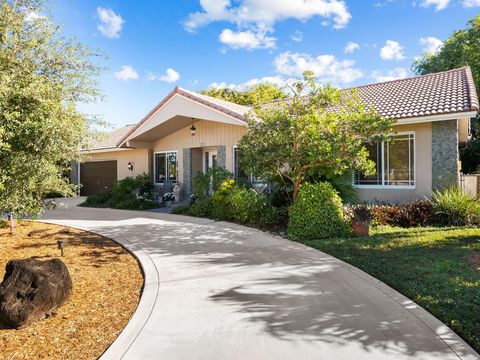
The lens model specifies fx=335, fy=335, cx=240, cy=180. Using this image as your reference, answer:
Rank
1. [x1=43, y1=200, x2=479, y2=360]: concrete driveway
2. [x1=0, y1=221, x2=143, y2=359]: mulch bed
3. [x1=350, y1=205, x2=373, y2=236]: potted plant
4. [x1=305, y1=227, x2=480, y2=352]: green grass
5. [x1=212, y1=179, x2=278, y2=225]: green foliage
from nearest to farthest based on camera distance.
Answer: [x1=43, y1=200, x2=479, y2=360]: concrete driveway → [x1=0, y1=221, x2=143, y2=359]: mulch bed → [x1=305, y1=227, x2=480, y2=352]: green grass → [x1=350, y1=205, x2=373, y2=236]: potted plant → [x1=212, y1=179, x2=278, y2=225]: green foliage

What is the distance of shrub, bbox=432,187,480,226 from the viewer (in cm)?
960

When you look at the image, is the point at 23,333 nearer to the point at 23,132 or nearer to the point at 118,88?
the point at 23,132

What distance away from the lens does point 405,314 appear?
4090 millimetres

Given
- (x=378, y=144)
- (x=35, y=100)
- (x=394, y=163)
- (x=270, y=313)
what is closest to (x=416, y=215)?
(x=394, y=163)

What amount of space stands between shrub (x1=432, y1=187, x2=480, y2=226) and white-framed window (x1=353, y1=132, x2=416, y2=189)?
5.55ft

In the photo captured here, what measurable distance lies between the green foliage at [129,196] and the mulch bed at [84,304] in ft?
21.9

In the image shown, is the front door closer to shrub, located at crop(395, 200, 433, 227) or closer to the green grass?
shrub, located at crop(395, 200, 433, 227)

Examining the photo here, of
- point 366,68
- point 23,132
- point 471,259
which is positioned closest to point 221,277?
point 23,132

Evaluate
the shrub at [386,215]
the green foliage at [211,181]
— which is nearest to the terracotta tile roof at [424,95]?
the shrub at [386,215]

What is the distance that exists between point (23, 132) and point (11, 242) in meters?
4.44

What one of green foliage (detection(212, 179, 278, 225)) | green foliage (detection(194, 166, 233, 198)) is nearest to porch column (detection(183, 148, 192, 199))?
green foliage (detection(194, 166, 233, 198))

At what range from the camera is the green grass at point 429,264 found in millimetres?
4141

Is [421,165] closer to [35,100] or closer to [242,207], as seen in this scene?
[242,207]

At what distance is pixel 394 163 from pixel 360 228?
4.53 m
